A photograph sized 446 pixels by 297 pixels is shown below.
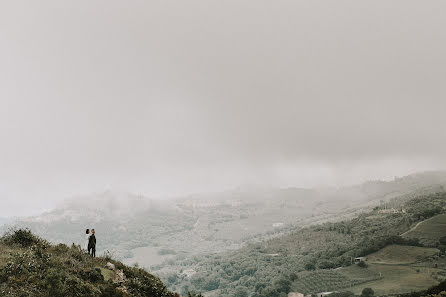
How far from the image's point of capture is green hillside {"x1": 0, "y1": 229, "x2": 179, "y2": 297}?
65.1 feet

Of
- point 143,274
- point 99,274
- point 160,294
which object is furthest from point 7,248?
point 160,294

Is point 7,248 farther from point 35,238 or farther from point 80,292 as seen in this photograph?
point 80,292

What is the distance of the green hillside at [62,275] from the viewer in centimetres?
1983

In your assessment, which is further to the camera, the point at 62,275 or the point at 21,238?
the point at 21,238

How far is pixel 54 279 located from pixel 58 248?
8.60 m

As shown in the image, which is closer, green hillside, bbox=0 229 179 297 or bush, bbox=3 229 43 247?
green hillside, bbox=0 229 179 297

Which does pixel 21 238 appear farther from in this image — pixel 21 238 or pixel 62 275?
pixel 62 275

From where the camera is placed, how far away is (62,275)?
68.9ft

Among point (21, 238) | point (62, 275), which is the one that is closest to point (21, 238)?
point (21, 238)

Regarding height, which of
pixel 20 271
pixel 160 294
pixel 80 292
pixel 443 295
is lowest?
pixel 443 295

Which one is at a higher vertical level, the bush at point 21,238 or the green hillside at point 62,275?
the bush at point 21,238

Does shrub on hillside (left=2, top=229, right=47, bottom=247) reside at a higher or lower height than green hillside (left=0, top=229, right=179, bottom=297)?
higher

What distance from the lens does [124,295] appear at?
891 inches

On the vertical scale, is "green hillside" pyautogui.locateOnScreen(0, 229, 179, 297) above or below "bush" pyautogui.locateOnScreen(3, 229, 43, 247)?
below
